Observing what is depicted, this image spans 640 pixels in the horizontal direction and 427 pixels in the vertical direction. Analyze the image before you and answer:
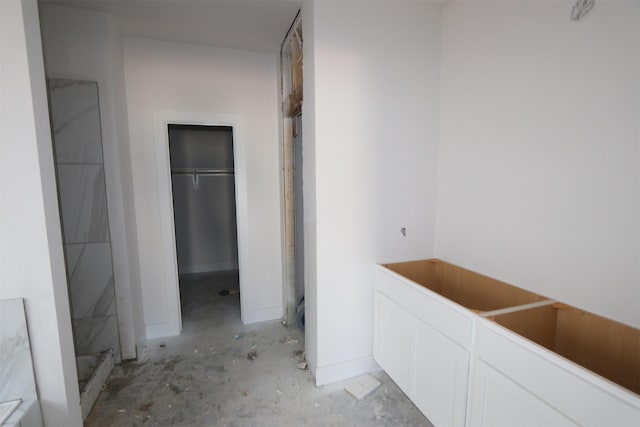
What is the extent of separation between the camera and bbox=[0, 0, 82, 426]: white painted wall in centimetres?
120

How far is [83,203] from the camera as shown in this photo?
2117 mm

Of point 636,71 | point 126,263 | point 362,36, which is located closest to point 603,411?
point 636,71

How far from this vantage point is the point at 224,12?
6.72 feet

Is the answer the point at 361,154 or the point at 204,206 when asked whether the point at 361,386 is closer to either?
the point at 361,154

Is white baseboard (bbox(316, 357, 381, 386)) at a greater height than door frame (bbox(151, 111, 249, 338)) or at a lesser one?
lesser

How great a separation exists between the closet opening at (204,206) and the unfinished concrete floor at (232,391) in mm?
1465

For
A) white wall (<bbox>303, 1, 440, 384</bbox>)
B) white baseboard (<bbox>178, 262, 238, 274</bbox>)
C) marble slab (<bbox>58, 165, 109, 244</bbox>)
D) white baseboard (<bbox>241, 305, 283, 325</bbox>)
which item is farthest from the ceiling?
white baseboard (<bbox>178, 262, 238, 274</bbox>)

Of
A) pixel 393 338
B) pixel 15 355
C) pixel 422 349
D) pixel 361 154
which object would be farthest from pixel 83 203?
pixel 422 349

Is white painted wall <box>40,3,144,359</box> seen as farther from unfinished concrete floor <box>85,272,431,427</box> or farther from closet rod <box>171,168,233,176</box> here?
closet rod <box>171,168,233,176</box>

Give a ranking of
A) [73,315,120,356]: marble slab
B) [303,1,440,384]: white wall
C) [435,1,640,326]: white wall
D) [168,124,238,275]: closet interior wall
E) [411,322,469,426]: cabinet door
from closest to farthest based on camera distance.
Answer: [435,1,640,326]: white wall → [411,322,469,426]: cabinet door → [303,1,440,384]: white wall → [73,315,120,356]: marble slab → [168,124,238,275]: closet interior wall

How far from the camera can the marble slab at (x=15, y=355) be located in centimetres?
126

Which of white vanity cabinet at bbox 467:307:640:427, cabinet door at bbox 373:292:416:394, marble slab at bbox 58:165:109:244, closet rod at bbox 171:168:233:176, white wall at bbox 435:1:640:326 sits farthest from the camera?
closet rod at bbox 171:168:233:176

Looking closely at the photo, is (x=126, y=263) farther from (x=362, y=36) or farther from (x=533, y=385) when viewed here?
(x=533, y=385)

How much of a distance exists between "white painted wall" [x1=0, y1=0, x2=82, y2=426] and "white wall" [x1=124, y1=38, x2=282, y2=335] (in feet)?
3.97
